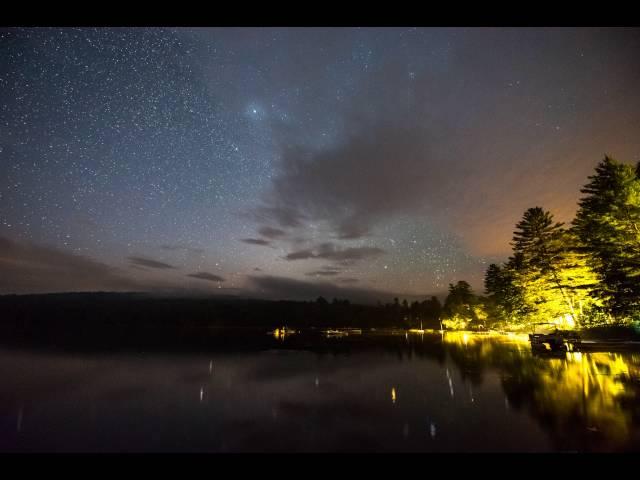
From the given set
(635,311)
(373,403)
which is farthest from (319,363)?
(635,311)

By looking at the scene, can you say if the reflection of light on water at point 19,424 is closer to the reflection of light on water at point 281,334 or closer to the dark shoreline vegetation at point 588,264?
the dark shoreline vegetation at point 588,264

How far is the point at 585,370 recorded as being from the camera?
1598 centimetres

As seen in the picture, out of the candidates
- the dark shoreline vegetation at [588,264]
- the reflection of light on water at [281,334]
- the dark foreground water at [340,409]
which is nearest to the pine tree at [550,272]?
the dark shoreline vegetation at [588,264]

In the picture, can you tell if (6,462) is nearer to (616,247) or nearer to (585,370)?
(585,370)

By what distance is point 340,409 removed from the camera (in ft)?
36.6

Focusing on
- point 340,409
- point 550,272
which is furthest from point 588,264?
point 340,409

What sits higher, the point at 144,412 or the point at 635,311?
the point at 635,311

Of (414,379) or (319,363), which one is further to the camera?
(319,363)

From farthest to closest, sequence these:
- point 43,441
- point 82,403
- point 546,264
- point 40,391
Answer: point 546,264, point 40,391, point 82,403, point 43,441

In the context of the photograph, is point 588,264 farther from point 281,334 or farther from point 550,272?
point 281,334

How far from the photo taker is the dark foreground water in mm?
8055

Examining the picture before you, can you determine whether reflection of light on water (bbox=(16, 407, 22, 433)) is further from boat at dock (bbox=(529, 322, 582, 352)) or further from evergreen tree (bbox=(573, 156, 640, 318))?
evergreen tree (bbox=(573, 156, 640, 318))
